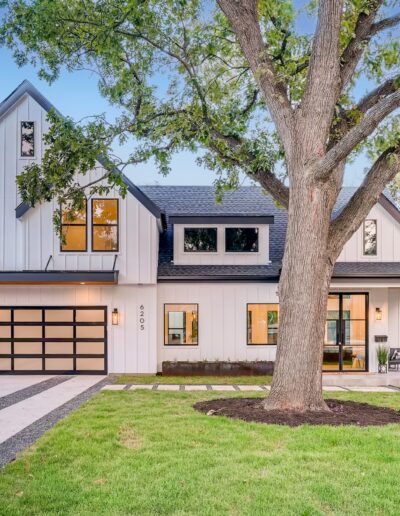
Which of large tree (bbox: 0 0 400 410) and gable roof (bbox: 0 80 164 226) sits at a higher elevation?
gable roof (bbox: 0 80 164 226)

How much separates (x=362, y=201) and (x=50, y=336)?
35.7 feet

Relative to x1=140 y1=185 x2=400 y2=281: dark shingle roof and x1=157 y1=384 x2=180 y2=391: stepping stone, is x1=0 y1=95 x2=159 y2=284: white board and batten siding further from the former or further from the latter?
x1=157 y1=384 x2=180 y2=391: stepping stone

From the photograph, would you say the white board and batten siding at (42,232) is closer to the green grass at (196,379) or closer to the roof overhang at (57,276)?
the roof overhang at (57,276)

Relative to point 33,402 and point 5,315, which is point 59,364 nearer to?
→ point 5,315

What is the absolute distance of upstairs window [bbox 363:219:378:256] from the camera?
18516 millimetres

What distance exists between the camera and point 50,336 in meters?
16.9

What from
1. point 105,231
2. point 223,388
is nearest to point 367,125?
point 223,388

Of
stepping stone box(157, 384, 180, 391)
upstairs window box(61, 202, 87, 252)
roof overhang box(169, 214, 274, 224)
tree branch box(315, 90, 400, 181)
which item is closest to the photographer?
tree branch box(315, 90, 400, 181)

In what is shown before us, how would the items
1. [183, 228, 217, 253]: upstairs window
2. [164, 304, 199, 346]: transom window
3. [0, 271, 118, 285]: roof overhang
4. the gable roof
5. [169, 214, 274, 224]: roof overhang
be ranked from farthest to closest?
[183, 228, 217, 253]: upstairs window, [169, 214, 274, 224]: roof overhang, [164, 304, 199, 346]: transom window, the gable roof, [0, 271, 118, 285]: roof overhang

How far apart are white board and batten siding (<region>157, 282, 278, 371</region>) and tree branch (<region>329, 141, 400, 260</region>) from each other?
7.92 m

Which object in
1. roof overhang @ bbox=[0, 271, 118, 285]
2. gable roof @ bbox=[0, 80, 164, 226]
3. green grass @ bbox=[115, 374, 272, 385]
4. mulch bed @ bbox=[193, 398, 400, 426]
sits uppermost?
gable roof @ bbox=[0, 80, 164, 226]

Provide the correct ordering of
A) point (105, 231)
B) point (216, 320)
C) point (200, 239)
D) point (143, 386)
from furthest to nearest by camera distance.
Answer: point (200, 239) < point (216, 320) < point (105, 231) < point (143, 386)

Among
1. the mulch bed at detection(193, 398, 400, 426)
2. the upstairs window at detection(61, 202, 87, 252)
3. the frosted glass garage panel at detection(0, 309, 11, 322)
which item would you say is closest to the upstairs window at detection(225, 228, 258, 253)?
the upstairs window at detection(61, 202, 87, 252)

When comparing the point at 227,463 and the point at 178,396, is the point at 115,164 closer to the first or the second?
the point at 178,396
